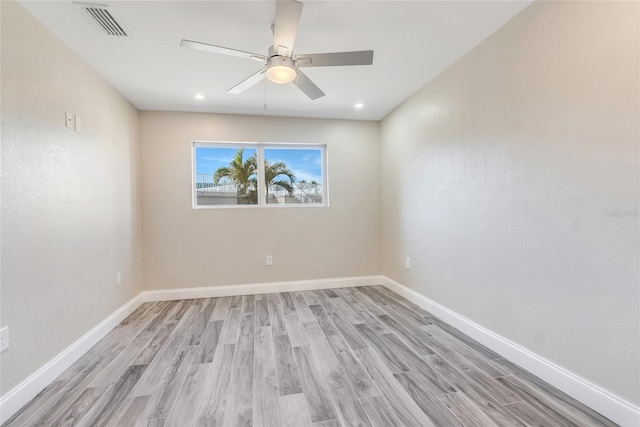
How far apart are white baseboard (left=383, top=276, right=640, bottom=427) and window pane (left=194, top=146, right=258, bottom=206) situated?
2695 millimetres

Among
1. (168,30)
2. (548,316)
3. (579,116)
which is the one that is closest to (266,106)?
(168,30)

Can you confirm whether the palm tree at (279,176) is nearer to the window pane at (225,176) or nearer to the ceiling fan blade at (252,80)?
the window pane at (225,176)

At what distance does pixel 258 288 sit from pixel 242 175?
4.89 feet

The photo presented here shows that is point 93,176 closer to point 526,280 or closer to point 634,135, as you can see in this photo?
point 526,280

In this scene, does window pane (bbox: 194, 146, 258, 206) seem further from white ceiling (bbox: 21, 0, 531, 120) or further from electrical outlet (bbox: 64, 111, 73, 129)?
electrical outlet (bbox: 64, 111, 73, 129)

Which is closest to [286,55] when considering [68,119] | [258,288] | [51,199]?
[68,119]

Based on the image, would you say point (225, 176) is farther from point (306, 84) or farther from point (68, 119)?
point (306, 84)

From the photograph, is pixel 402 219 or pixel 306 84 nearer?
pixel 306 84

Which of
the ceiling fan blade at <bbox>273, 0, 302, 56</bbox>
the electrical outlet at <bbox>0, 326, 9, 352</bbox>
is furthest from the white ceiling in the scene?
the electrical outlet at <bbox>0, 326, 9, 352</bbox>

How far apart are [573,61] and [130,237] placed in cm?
389

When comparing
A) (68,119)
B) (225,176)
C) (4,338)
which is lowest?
(4,338)

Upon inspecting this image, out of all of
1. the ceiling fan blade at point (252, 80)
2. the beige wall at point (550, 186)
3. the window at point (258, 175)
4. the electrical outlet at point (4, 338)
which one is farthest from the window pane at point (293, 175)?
the electrical outlet at point (4, 338)

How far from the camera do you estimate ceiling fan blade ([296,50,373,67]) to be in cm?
164

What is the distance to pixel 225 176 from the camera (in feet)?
11.7
